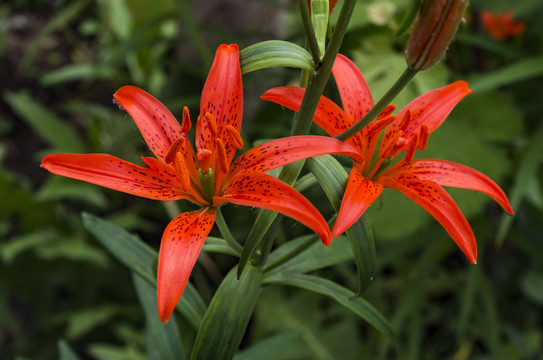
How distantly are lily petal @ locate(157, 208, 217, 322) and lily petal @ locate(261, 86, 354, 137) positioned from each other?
0.55 feet

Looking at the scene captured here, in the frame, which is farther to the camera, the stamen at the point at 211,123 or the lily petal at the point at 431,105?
the lily petal at the point at 431,105

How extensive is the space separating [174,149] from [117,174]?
0.23ft

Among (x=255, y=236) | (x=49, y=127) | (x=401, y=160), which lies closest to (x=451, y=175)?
(x=401, y=160)

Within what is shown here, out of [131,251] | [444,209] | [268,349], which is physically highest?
[444,209]

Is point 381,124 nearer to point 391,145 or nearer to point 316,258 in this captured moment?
point 391,145

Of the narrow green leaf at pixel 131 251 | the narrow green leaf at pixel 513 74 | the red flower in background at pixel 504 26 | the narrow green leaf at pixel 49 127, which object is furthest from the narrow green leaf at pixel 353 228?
the narrow green leaf at pixel 49 127

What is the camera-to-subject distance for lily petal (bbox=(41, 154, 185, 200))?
0.60m

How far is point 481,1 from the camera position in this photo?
1581 mm

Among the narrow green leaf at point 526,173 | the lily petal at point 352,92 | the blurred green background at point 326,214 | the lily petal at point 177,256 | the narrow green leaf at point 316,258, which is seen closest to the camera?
the lily petal at point 177,256

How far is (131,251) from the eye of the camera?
34.5 inches

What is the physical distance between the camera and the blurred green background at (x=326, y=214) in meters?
1.64

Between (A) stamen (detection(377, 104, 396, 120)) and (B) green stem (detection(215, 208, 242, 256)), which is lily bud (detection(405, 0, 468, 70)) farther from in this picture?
(B) green stem (detection(215, 208, 242, 256))

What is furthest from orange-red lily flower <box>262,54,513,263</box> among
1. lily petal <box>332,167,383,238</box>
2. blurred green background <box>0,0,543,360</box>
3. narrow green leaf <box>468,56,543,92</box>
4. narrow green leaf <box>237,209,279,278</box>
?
narrow green leaf <box>468,56,543,92</box>

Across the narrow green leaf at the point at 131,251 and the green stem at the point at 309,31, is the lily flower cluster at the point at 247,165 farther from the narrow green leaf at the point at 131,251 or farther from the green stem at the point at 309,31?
the narrow green leaf at the point at 131,251
